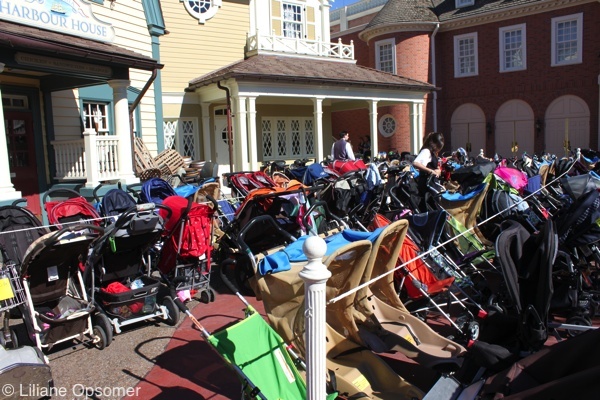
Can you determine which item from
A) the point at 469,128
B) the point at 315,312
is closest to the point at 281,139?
the point at 469,128

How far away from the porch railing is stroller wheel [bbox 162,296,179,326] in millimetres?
5905

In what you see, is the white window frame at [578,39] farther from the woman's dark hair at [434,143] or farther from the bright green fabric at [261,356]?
the bright green fabric at [261,356]

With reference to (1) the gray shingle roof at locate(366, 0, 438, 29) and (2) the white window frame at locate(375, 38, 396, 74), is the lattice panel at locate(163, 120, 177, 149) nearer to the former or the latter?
(2) the white window frame at locate(375, 38, 396, 74)

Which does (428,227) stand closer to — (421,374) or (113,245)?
(421,374)

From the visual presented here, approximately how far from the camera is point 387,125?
26.4 m

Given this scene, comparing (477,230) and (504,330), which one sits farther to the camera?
(477,230)

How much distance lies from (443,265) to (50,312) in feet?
12.6

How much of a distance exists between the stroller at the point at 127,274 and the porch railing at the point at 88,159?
5548 mm

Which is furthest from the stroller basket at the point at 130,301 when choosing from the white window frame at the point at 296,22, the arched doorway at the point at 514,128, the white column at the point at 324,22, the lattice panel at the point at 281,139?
the arched doorway at the point at 514,128

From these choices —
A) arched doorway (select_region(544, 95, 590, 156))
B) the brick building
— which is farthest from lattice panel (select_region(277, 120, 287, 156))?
arched doorway (select_region(544, 95, 590, 156))

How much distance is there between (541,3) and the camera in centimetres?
2305

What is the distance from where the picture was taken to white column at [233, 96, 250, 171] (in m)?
15.8

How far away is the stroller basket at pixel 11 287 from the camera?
13.6 ft

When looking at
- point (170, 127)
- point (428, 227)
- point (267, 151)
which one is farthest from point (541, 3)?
point (428, 227)
